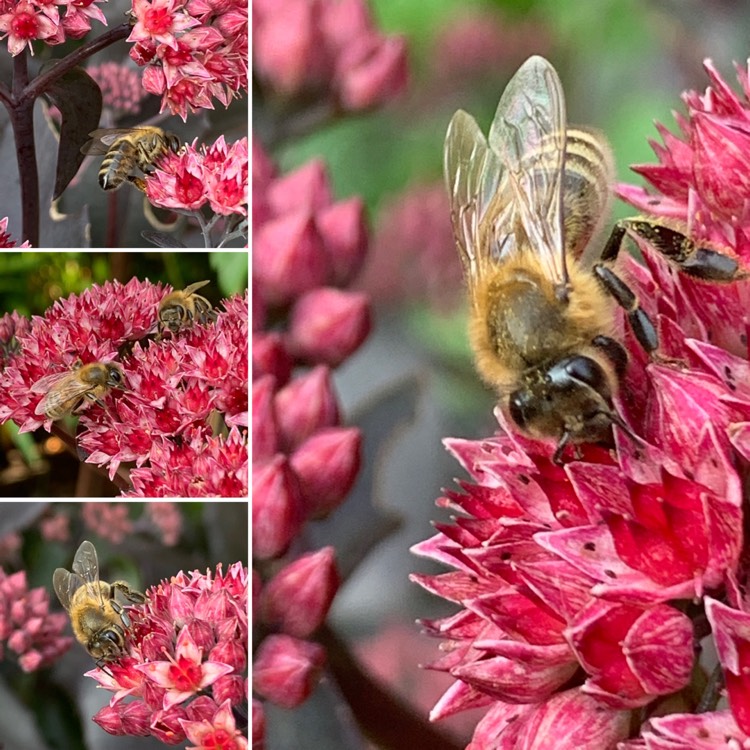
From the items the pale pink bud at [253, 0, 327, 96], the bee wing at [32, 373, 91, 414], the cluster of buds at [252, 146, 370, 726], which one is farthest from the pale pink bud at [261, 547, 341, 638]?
the pale pink bud at [253, 0, 327, 96]

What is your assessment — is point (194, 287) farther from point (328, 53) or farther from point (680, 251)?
point (680, 251)

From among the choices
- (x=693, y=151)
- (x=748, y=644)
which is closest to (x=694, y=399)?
(x=748, y=644)

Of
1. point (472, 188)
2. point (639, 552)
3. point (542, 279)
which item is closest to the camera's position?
point (639, 552)

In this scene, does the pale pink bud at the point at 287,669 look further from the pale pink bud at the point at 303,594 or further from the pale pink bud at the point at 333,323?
the pale pink bud at the point at 333,323

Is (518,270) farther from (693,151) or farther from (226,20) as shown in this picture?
(226,20)

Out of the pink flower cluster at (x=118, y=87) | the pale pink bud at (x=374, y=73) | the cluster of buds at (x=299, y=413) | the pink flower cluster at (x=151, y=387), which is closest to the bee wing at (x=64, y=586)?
the pink flower cluster at (x=151, y=387)

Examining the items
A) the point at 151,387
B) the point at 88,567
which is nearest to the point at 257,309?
the point at 151,387
